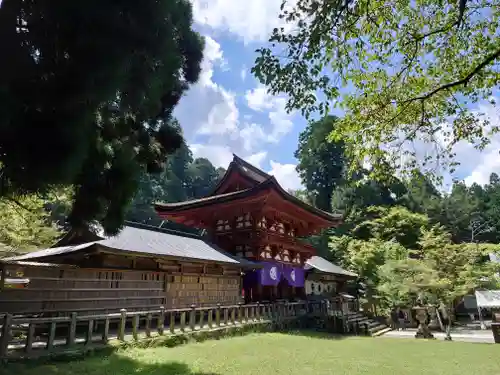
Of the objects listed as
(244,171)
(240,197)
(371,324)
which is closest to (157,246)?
(240,197)

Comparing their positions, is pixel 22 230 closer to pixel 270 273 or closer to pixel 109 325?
pixel 109 325

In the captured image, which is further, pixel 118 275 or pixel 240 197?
pixel 240 197

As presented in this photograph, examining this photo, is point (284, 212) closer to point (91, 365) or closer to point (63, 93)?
point (91, 365)

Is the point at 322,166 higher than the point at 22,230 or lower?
higher

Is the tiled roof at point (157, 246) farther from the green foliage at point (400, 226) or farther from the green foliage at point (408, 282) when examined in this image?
the green foliage at point (400, 226)

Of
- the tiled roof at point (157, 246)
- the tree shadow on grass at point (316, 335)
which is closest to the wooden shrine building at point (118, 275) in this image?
the tiled roof at point (157, 246)

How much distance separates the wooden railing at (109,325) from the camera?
724cm

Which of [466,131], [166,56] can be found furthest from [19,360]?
[466,131]

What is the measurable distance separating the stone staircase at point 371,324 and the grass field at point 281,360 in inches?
236

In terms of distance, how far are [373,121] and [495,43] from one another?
250 centimetres

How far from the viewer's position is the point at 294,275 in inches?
872

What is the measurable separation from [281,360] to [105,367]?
426 cm

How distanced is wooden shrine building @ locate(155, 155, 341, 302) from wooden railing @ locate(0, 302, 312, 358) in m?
2.65

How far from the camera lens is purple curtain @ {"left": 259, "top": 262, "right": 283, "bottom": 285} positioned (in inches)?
758
